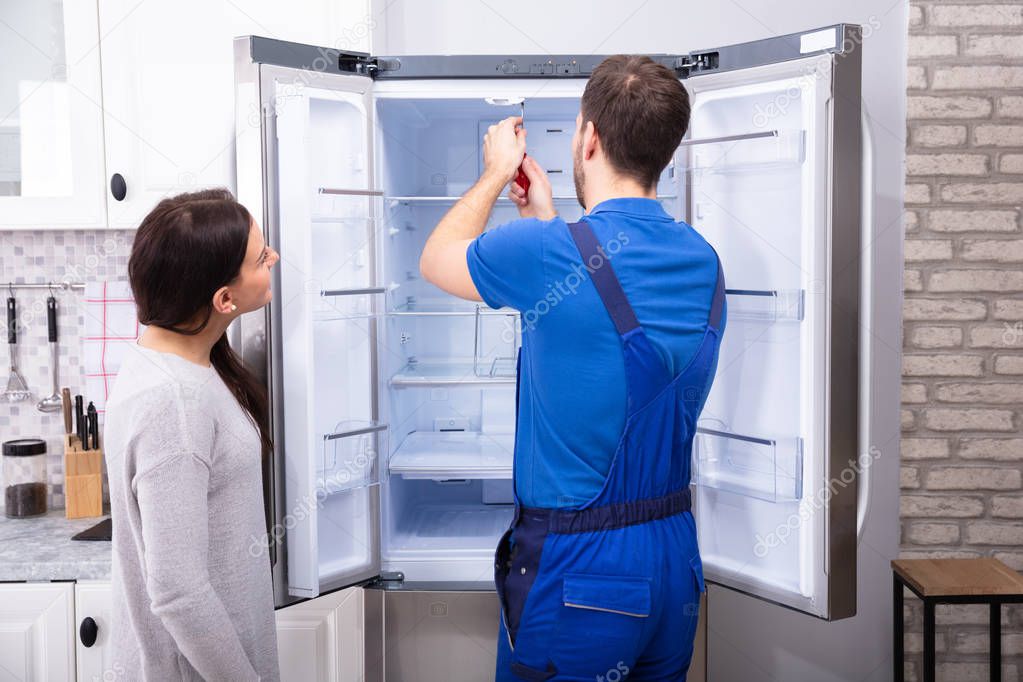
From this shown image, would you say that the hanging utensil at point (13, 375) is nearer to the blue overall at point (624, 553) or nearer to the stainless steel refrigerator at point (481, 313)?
the stainless steel refrigerator at point (481, 313)

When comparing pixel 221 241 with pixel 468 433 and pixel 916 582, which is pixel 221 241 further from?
pixel 916 582

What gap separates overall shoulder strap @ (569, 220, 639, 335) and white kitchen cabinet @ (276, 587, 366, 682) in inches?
34.0

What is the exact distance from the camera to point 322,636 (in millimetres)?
1654

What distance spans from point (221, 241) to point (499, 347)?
859 mm

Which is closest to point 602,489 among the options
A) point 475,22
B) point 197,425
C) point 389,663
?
point 197,425

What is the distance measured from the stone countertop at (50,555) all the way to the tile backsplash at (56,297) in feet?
0.83

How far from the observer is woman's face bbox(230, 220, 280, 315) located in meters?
1.21

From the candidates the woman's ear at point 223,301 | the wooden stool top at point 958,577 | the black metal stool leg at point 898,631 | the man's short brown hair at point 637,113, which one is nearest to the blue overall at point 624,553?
the man's short brown hair at point 637,113

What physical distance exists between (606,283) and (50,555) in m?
1.30

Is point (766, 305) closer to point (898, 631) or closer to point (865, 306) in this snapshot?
point (865, 306)

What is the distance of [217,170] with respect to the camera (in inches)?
68.9

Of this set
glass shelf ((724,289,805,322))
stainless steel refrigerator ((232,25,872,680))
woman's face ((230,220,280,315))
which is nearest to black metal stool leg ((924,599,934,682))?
stainless steel refrigerator ((232,25,872,680))

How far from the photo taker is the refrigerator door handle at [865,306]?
1.32m

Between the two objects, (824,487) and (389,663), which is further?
(389,663)
